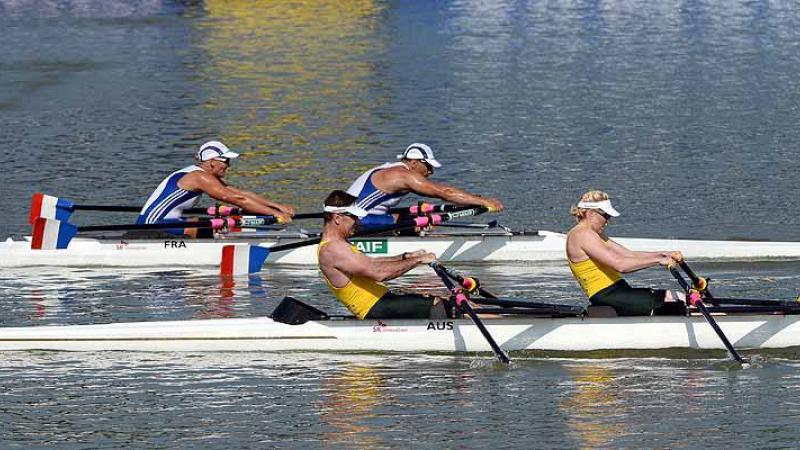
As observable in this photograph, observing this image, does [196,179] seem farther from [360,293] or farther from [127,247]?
[360,293]

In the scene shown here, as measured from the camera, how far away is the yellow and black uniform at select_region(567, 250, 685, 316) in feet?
61.5

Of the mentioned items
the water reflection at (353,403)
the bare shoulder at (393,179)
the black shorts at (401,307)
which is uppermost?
the bare shoulder at (393,179)

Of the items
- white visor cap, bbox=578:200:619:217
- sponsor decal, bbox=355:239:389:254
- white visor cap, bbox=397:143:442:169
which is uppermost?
white visor cap, bbox=397:143:442:169

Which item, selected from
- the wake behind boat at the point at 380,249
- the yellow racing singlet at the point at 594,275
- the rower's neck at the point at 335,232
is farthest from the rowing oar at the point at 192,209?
the rower's neck at the point at 335,232

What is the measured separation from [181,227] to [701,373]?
9.15 metres

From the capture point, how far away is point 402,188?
2498 centimetres

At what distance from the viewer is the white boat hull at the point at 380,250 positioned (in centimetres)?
2514

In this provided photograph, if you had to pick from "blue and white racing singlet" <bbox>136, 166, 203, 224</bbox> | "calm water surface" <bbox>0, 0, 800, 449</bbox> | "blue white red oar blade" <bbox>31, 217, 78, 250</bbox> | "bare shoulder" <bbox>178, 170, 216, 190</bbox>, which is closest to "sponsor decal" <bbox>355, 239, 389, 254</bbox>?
"calm water surface" <bbox>0, 0, 800, 449</bbox>

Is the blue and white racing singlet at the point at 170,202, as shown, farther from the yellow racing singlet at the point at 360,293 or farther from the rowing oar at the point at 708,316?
the rowing oar at the point at 708,316

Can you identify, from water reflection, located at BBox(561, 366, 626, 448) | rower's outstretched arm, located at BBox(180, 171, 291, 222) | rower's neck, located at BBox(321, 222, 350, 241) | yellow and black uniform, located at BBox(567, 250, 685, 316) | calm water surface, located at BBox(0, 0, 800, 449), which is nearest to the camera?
water reflection, located at BBox(561, 366, 626, 448)

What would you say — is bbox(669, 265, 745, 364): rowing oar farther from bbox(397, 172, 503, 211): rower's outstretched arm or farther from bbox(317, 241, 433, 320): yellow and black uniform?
bbox(397, 172, 503, 211): rower's outstretched arm

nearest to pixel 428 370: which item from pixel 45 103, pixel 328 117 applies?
pixel 328 117

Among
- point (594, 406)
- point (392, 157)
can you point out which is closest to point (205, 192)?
point (594, 406)

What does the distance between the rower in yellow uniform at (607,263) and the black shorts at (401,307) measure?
1.60 meters
